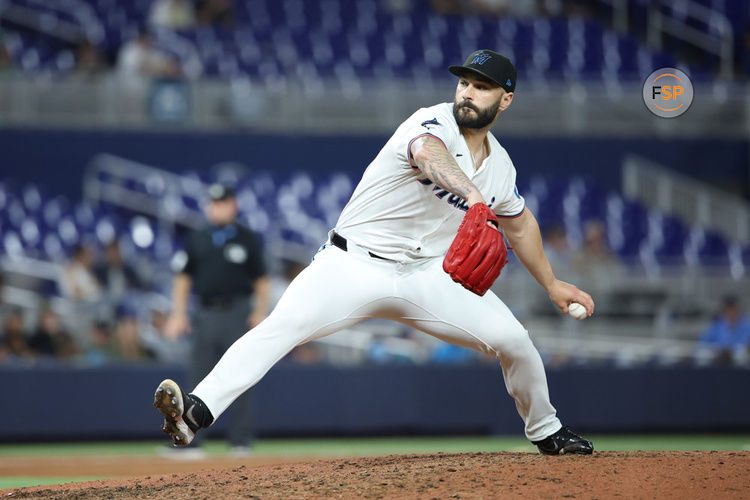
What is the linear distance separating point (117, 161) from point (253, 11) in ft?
13.7

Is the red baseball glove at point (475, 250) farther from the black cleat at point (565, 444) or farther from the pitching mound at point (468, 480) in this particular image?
the black cleat at point (565, 444)

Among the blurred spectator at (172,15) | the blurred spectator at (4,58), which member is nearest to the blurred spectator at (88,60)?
the blurred spectator at (4,58)

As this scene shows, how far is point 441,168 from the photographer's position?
15.8 ft

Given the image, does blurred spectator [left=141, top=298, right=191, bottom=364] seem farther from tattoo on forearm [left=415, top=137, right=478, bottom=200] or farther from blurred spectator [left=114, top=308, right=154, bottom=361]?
tattoo on forearm [left=415, top=137, right=478, bottom=200]

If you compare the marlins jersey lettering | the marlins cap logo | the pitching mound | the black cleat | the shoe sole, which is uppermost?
the marlins cap logo

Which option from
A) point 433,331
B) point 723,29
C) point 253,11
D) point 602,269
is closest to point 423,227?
point 433,331

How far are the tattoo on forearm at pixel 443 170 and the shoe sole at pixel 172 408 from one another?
4.99 feet

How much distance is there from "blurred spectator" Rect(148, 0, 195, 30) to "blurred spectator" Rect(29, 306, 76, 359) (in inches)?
319

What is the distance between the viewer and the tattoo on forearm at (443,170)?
15.5 feet

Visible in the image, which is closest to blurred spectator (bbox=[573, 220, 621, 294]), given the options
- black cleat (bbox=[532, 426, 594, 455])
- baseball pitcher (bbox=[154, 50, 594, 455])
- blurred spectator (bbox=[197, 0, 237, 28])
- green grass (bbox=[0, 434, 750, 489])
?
green grass (bbox=[0, 434, 750, 489])

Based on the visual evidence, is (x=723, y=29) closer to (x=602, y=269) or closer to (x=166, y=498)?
(x=602, y=269)

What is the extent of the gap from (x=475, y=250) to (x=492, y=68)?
38.4 inches

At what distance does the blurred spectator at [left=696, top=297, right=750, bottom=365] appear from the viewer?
36.7 feet

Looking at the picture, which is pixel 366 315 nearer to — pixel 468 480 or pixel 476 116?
pixel 468 480
